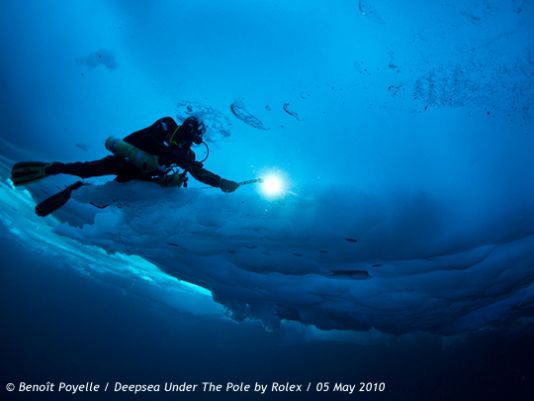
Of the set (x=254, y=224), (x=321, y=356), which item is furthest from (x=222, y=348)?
(x=254, y=224)

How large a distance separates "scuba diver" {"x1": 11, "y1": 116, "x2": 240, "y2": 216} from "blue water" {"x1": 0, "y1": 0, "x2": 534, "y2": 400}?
3.31 feet

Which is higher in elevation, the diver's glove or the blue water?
the blue water

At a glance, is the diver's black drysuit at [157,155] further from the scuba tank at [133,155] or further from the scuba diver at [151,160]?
the scuba tank at [133,155]

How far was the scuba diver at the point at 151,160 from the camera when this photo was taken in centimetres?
521

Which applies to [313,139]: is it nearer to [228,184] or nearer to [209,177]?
[228,184]

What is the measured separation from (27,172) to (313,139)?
519 centimetres

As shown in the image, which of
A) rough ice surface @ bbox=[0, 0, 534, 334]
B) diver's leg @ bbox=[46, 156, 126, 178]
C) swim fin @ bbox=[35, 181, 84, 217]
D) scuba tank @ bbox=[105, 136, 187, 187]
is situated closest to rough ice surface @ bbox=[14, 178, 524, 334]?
rough ice surface @ bbox=[0, 0, 534, 334]

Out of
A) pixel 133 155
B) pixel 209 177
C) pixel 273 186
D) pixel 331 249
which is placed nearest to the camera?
pixel 133 155

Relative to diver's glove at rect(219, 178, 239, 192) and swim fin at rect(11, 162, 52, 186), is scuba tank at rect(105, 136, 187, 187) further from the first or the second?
swim fin at rect(11, 162, 52, 186)

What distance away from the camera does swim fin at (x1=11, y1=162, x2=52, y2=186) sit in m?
5.43

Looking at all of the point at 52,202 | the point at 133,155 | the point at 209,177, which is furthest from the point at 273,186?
the point at 52,202

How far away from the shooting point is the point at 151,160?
17.3ft

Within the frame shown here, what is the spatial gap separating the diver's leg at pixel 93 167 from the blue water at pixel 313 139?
5.11 feet

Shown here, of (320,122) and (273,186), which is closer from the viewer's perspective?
(320,122)
